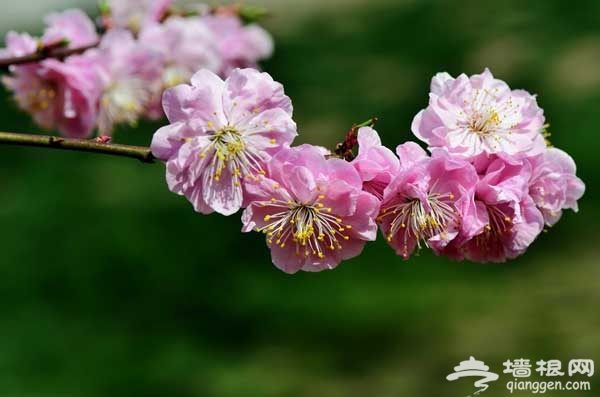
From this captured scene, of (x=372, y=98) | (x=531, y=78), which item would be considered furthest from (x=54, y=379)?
(x=531, y=78)

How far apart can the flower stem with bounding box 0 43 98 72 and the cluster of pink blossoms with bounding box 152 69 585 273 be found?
715mm

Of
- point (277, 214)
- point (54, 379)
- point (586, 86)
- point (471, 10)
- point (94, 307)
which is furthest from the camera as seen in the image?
point (471, 10)

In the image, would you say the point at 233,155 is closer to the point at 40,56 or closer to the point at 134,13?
the point at 40,56

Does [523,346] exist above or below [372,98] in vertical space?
below

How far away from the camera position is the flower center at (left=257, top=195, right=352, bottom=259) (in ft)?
4.34

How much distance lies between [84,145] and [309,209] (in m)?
0.37

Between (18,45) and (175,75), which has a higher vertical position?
(175,75)

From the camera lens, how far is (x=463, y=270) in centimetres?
457

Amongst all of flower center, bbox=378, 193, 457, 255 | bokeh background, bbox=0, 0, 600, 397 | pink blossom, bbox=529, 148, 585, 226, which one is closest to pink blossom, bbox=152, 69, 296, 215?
flower center, bbox=378, 193, 457, 255

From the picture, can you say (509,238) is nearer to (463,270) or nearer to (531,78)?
(463,270)

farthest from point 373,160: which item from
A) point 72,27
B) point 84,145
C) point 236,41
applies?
point 236,41

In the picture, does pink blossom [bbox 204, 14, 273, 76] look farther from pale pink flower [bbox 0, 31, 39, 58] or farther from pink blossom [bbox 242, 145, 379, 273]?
pink blossom [bbox 242, 145, 379, 273]

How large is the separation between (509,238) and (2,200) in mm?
4856

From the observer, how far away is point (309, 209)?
1.36 metres
